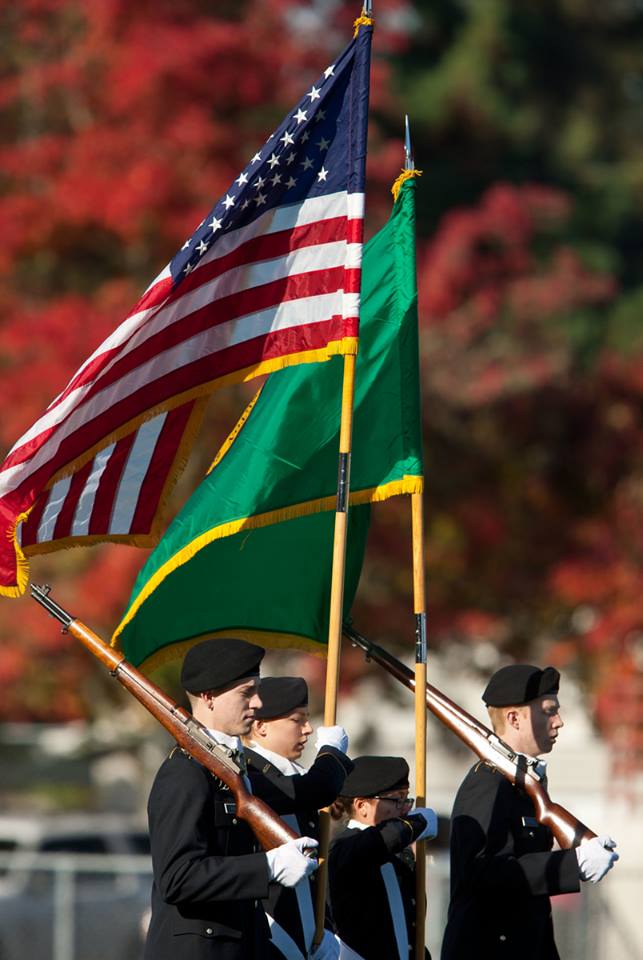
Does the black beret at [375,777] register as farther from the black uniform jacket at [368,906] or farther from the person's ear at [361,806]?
the black uniform jacket at [368,906]

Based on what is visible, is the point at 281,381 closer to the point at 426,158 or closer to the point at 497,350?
the point at 497,350

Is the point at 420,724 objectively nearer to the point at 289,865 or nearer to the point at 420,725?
the point at 420,725

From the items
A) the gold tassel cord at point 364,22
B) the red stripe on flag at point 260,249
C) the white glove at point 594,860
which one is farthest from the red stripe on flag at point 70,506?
the white glove at point 594,860

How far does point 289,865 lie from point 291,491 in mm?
1726

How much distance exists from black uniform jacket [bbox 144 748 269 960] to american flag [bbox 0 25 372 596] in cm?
130

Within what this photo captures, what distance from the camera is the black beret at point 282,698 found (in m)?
5.73

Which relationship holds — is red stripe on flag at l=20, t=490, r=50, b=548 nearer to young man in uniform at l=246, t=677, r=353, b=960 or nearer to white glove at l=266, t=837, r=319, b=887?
young man in uniform at l=246, t=677, r=353, b=960

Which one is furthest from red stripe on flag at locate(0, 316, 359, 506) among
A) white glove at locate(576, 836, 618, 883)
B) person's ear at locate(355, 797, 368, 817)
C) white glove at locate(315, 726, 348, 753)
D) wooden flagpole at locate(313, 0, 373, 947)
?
white glove at locate(576, 836, 618, 883)

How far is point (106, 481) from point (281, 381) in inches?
28.6

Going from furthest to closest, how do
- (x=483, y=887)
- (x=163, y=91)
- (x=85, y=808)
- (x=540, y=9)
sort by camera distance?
1. (x=540, y=9)
2. (x=85, y=808)
3. (x=163, y=91)
4. (x=483, y=887)

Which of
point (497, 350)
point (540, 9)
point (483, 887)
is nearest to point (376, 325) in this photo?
point (483, 887)

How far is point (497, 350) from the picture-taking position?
15.5m

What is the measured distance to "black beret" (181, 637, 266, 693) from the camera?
4832 millimetres

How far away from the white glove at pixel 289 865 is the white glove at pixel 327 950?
723 mm
